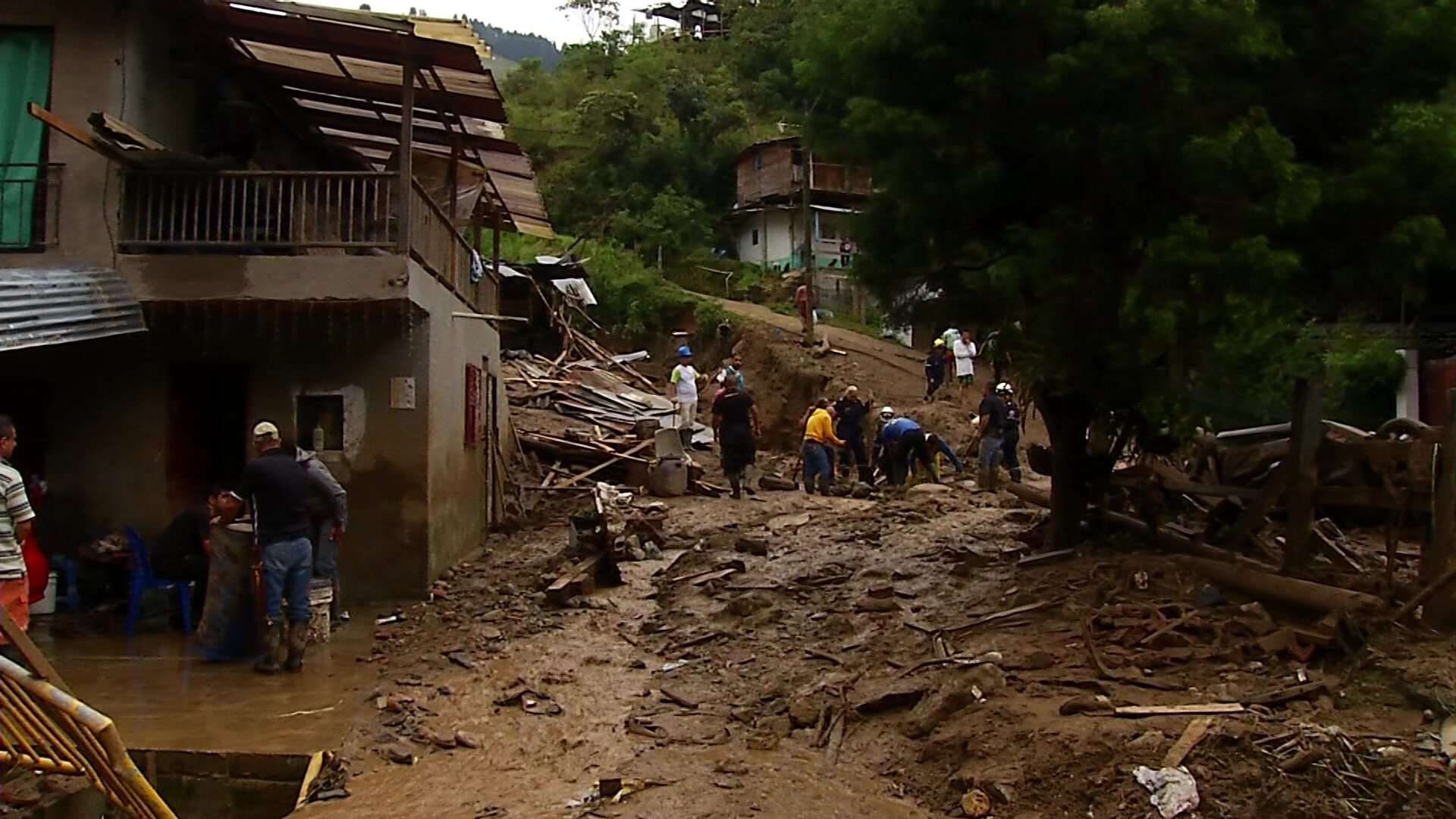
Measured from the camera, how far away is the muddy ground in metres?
6.12

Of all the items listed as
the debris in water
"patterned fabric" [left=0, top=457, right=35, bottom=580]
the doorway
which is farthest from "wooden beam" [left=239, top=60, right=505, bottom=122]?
the debris in water

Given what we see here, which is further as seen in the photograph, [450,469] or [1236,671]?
[450,469]

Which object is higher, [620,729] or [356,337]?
[356,337]

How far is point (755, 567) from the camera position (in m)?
12.6

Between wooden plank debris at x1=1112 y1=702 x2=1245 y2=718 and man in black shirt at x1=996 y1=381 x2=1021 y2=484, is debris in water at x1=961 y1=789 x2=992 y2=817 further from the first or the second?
man in black shirt at x1=996 y1=381 x2=1021 y2=484

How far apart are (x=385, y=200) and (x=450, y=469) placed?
10.5 feet

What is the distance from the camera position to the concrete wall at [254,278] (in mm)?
10641

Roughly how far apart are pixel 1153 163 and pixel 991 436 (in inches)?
376

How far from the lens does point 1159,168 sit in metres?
8.29

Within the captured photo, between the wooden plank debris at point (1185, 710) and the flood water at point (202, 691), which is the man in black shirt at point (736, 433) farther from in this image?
the wooden plank debris at point (1185, 710)

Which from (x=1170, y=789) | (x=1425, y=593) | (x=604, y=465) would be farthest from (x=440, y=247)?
(x=1425, y=593)

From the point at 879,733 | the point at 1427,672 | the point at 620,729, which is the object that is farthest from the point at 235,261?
the point at 1427,672

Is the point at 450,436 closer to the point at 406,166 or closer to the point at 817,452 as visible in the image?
the point at 406,166

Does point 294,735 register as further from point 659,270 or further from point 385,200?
point 659,270
